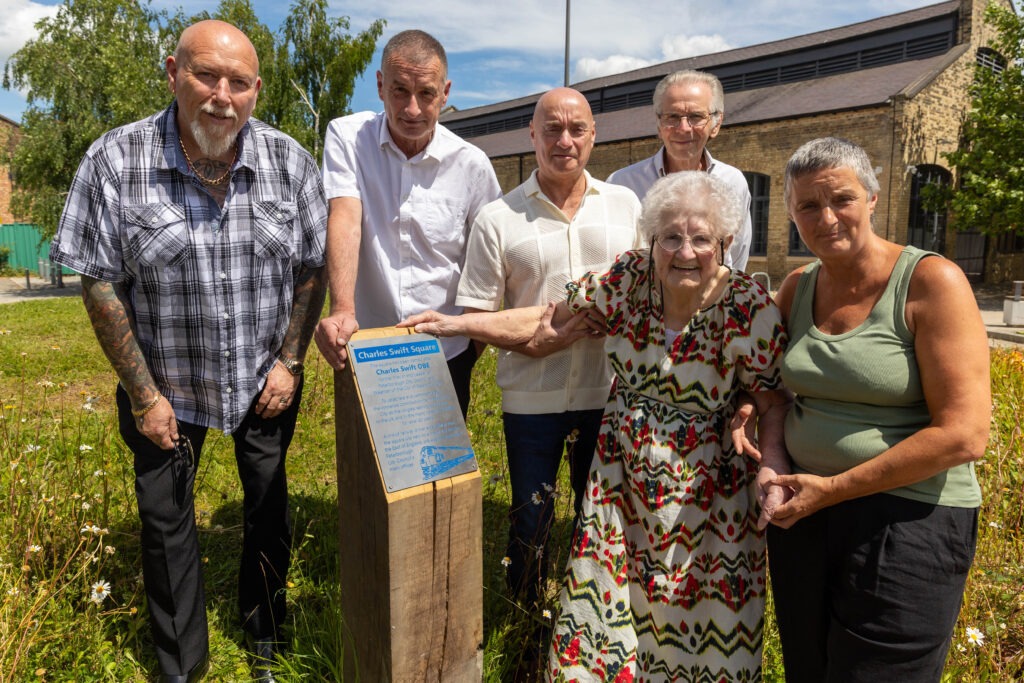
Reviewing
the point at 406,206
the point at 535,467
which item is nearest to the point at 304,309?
the point at 406,206

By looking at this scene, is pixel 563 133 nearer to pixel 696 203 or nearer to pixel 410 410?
pixel 696 203

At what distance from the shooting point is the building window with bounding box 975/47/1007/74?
2141cm

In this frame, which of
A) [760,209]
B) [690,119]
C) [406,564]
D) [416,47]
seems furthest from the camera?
[760,209]

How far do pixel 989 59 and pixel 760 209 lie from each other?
27.1 feet

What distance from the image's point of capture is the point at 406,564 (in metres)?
1.98

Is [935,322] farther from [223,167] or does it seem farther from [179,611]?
[179,611]

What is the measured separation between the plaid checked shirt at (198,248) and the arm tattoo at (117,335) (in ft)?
0.20

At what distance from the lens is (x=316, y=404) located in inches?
241

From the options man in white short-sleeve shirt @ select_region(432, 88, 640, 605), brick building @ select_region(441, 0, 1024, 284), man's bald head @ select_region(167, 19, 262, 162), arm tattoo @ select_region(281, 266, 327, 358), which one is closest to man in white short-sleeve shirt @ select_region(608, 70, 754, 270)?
man in white short-sleeve shirt @ select_region(432, 88, 640, 605)

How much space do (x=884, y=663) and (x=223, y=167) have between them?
2581mm

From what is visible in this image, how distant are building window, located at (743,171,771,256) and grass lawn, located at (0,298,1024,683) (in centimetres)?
1921

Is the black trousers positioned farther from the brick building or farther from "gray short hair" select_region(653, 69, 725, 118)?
the brick building

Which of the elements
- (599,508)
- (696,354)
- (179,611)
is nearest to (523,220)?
(696,354)

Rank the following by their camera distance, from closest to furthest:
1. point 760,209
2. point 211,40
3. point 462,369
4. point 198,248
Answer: point 211,40 → point 198,248 → point 462,369 → point 760,209
